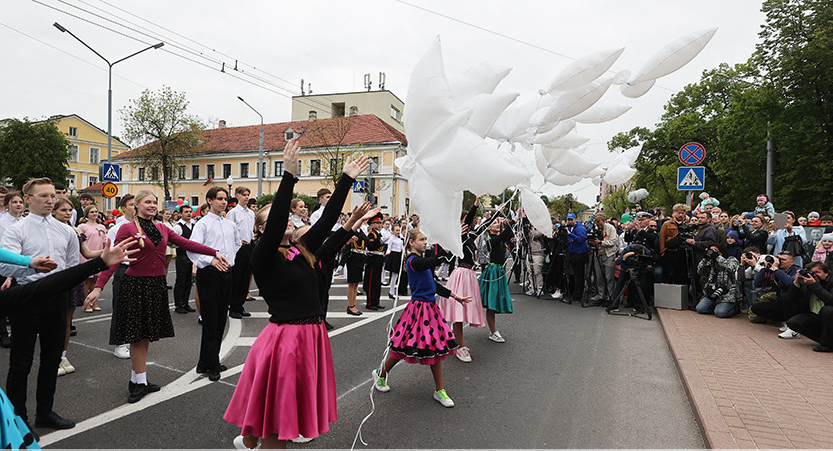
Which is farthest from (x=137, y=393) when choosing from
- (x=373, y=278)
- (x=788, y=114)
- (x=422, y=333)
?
(x=788, y=114)

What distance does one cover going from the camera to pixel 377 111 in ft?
179

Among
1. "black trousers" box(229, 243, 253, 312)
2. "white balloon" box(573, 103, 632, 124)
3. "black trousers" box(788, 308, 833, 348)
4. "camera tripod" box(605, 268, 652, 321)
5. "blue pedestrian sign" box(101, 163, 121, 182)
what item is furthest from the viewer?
"blue pedestrian sign" box(101, 163, 121, 182)

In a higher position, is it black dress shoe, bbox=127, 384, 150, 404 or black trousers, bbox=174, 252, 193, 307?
black trousers, bbox=174, 252, 193, 307

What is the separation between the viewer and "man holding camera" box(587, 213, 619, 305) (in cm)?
1007

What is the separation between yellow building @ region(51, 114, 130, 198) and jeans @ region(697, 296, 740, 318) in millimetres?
70045

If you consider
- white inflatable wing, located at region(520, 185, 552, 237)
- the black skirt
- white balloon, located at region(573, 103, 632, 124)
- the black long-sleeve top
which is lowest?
the black skirt

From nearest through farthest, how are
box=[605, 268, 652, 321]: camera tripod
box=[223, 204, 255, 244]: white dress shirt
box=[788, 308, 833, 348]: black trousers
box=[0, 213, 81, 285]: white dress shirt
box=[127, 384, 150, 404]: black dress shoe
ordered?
box=[0, 213, 81, 285]: white dress shirt < box=[127, 384, 150, 404]: black dress shoe < box=[788, 308, 833, 348]: black trousers < box=[223, 204, 255, 244]: white dress shirt < box=[605, 268, 652, 321]: camera tripod

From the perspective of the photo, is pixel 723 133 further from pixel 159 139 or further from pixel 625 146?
pixel 159 139

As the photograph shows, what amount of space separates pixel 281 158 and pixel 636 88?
48117mm

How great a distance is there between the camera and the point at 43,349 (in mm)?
3803

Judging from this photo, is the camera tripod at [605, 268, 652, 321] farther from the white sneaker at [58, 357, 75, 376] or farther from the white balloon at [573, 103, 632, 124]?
the white sneaker at [58, 357, 75, 376]

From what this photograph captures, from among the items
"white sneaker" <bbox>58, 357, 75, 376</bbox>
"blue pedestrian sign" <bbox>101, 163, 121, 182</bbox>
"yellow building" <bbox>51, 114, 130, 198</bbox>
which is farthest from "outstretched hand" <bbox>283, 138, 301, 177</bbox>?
"yellow building" <bbox>51, 114, 130, 198</bbox>

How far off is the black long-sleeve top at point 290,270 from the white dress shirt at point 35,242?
9.08 ft

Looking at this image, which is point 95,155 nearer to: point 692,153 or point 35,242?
point 35,242
